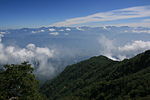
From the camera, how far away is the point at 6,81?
37625 millimetres

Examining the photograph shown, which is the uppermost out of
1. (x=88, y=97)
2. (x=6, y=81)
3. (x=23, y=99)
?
(x=6, y=81)

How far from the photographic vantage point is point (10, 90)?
38656 millimetres

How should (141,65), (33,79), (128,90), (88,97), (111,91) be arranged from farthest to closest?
(141,65), (88,97), (111,91), (128,90), (33,79)

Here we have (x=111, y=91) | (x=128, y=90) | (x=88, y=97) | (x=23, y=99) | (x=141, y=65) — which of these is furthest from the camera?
(x=141, y=65)

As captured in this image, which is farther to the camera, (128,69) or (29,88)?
(128,69)

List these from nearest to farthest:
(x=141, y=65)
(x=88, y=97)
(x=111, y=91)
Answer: (x=111, y=91), (x=88, y=97), (x=141, y=65)

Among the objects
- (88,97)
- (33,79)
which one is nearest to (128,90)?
(88,97)

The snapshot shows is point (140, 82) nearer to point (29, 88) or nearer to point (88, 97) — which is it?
point (88, 97)

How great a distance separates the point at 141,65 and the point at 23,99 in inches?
6199

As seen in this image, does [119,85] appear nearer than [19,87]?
No

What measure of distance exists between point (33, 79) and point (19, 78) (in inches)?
119

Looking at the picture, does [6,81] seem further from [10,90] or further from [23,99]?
[23,99]

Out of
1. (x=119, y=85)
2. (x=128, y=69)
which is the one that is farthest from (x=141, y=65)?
(x=119, y=85)

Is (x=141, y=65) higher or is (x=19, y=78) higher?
(x=19, y=78)
